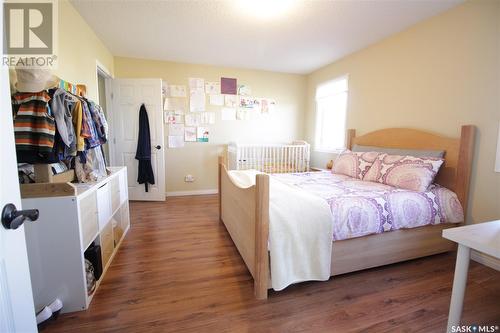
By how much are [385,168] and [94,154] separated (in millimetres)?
2784

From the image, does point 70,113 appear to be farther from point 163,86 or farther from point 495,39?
point 495,39

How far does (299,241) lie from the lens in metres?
1.52

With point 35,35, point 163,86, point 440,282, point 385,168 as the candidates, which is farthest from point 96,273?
point 163,86

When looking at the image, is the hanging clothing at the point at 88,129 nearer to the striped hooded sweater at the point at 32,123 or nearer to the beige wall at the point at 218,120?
the striped hooded sweater at the point at 32,123

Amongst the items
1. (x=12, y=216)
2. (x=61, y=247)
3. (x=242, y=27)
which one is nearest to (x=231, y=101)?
(x=242, y=27)

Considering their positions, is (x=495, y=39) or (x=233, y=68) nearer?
(x=495, y=39)

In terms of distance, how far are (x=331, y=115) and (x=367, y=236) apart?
2.65 m

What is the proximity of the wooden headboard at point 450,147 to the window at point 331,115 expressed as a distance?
1.02 meters

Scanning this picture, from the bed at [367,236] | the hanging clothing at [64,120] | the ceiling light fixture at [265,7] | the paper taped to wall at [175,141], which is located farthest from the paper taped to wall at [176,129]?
the hanging clothing at [64,120]

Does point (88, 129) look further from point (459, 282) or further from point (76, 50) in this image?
point (459, 282)

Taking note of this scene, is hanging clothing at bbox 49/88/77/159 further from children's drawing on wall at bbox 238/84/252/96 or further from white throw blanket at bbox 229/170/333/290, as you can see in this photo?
children's drawing on wall at bbox 238/84/252/96

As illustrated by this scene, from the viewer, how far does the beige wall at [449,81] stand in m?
1.92

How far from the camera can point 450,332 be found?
1.08m

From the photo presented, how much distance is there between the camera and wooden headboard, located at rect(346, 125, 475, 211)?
2.01 metres
